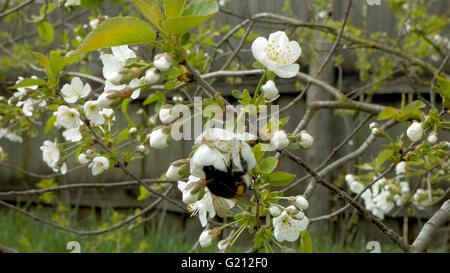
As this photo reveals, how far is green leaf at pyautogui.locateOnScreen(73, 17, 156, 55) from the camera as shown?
57 centimetres

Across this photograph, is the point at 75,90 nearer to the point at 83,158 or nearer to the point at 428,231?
the point at 83,158

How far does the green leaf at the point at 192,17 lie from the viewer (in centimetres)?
59

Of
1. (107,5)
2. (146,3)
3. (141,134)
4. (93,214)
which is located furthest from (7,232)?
(146,3)

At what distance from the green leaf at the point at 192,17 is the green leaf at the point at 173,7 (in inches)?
0.7

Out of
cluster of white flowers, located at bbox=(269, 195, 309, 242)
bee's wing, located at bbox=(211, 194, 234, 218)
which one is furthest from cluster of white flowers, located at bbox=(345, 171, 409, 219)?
bee's wing, located at bbox=(211, 194, 234, 218)

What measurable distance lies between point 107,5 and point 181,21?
93.0 inches

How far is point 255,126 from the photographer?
654mm

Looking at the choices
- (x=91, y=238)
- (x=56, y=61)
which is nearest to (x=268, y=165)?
(x=56, y=61)

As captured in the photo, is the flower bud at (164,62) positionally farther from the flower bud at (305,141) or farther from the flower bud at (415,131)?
the flower bud at (415,131)

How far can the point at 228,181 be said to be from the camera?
0.59 m

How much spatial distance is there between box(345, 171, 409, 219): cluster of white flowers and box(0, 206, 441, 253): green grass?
0.52m

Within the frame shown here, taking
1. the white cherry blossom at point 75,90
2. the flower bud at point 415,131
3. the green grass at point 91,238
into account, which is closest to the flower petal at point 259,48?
the flower bud at point 415,131

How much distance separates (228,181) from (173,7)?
275 millimetres
